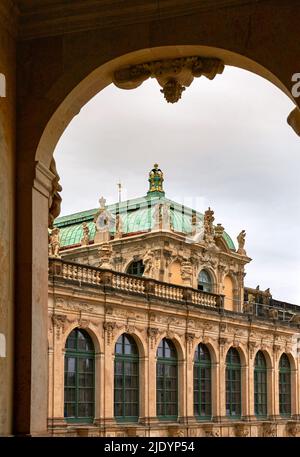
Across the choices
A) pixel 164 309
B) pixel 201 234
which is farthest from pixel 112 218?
pixel 164 309

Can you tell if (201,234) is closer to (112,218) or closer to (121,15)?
(112,218)

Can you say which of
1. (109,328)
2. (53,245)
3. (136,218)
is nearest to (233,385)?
(136,218)

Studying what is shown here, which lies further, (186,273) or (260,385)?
(260,385)

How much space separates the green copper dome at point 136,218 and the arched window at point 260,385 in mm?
4578

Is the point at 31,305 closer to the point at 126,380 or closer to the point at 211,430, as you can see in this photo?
the point at 126,380

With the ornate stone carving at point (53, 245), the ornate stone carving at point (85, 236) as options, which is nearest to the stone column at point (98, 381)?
the ornate stone carving at point (53, 245)

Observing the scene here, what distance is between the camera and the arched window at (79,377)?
2248cm

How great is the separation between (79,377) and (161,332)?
4347 millimetres

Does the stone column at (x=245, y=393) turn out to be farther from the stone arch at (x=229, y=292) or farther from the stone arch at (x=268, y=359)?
the stone arch at (x=229, y=292)

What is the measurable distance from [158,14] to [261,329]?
28649 millimetres

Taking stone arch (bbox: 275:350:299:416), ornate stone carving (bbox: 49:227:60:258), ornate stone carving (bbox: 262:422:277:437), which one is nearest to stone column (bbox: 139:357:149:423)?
ornate stone carving (bbox: 49:227:60:258)

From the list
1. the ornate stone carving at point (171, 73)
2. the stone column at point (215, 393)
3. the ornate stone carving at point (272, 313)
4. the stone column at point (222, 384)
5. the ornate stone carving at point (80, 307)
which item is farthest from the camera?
the ornate stone carving at point (272, 313)

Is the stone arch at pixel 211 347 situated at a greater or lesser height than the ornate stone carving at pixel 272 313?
lesser

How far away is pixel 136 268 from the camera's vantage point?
31.1 m
